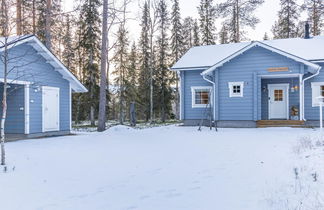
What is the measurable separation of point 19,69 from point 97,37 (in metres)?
11.7

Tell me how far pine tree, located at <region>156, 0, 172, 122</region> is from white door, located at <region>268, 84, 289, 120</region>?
11.6 metres

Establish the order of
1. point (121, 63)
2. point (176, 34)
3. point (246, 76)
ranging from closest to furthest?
point (246, 76) < point (121, 63) < point (176, 34)

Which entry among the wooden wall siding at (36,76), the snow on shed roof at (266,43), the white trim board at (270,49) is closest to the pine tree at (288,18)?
the snow on shed roof at (266,43)

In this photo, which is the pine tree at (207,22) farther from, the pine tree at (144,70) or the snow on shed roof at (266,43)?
the snow on shed roof at (266,43)

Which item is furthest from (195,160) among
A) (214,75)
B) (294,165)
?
(214,75)

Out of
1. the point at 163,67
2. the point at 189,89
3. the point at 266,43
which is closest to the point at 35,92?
the point at 189,89

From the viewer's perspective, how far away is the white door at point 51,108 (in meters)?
13.0

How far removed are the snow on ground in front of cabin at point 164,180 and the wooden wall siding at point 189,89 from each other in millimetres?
9404

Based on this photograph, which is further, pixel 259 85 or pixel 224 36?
pixel 224 36

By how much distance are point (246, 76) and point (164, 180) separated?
1155cm

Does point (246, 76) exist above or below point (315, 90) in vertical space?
above

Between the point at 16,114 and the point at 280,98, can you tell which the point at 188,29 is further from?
the point at 16,114

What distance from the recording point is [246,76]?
50.2 feet

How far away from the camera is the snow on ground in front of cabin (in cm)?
380
